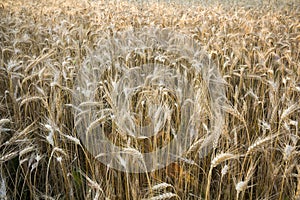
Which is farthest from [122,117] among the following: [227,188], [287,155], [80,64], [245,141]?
[80,64]

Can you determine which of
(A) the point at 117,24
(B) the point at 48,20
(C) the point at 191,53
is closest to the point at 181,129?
(C) the point at 191,53

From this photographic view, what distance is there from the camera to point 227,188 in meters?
1.63

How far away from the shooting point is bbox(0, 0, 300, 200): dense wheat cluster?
1497mm

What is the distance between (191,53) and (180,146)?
1.61 m

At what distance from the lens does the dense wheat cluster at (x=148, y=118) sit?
1.50 meters

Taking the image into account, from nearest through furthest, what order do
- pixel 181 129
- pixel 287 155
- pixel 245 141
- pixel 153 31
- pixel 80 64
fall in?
1. pixel 287 155
2. pixel 181 129
3. pixel 245 141
4. pixel 80 64
5. pixel 153 31

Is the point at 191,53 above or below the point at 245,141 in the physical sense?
above

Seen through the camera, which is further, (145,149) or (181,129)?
(181,129)

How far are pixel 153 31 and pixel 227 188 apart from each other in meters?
2.62

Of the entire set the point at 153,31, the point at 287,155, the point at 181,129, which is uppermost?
the point at 153,31

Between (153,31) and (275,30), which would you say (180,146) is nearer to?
(153,31)

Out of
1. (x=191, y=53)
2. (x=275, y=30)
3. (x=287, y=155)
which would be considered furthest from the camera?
(x=275, y=30)

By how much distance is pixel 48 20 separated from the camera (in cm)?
495

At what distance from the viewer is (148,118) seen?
6.33 ft
